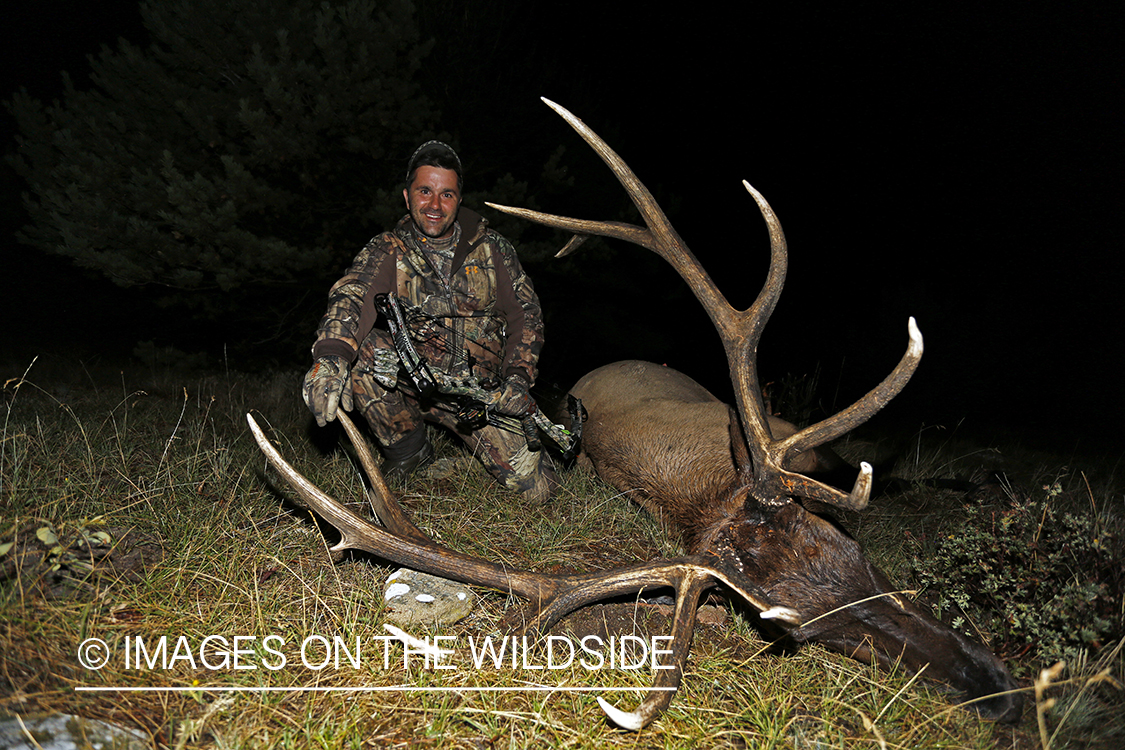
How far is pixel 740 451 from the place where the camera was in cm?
239

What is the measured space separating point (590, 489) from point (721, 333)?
1291 millimetres

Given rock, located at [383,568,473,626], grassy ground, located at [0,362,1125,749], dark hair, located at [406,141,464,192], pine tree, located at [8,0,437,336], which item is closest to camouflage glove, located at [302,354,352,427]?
grassy ground, located at [0,362,1125,749]

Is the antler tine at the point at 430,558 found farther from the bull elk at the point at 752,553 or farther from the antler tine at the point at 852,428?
the antler tine at the point at 852,428

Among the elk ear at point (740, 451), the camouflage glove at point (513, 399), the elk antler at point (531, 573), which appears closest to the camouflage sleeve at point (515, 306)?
the camouflage glove at point (513, 399)

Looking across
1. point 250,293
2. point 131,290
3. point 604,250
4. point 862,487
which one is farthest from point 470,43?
point 862,487

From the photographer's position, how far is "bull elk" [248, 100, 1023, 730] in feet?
5.95

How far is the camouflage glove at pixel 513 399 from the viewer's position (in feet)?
10.0

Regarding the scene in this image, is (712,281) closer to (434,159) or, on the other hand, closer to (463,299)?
(463,299)

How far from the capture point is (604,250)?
5.89 metres

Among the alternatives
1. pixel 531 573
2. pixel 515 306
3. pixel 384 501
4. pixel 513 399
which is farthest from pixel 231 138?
pixel 531 573

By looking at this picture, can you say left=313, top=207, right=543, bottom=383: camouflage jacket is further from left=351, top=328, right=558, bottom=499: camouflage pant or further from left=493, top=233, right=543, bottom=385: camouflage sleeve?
left=351, top=328, right=558, bottom=499: camouflage pant

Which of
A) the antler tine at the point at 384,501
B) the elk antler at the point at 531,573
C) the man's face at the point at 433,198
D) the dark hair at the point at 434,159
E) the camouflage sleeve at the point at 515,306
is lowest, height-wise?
the elk antler at the point at 531,573

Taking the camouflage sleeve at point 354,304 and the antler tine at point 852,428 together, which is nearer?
the antler tine at point 852,428

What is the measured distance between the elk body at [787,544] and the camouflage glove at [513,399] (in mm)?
513
